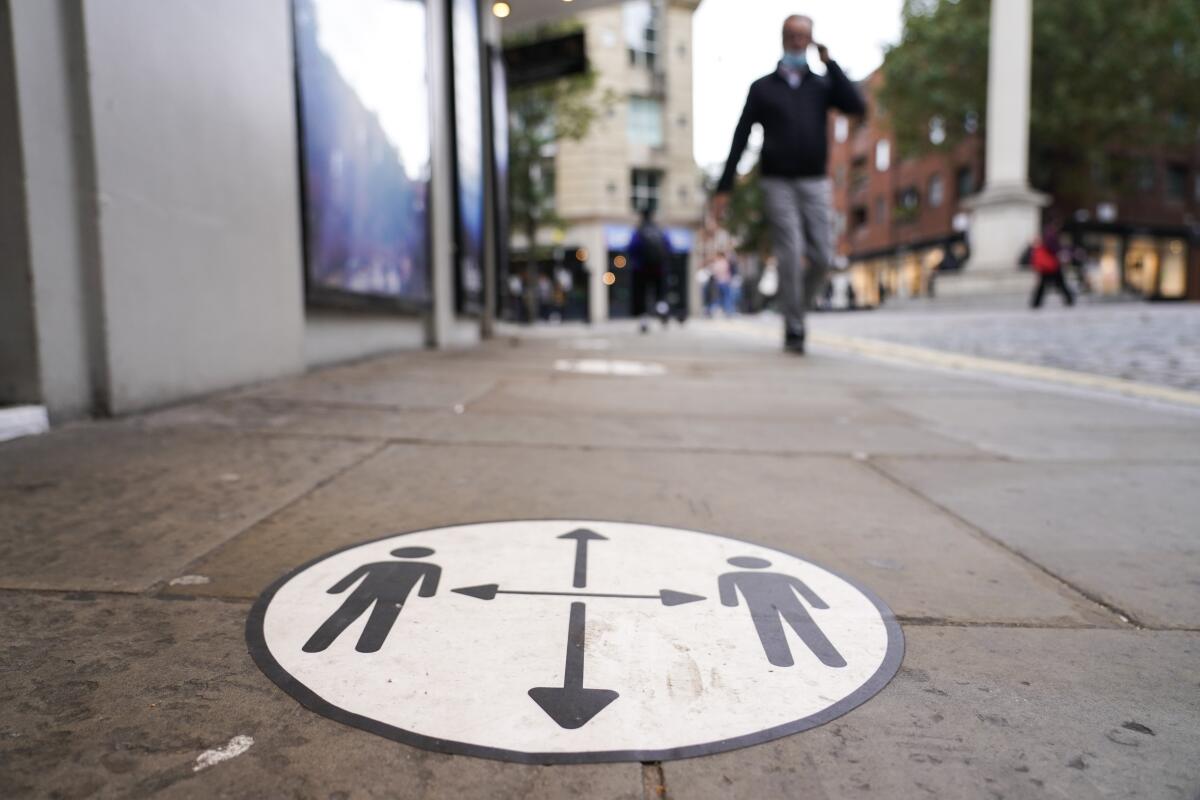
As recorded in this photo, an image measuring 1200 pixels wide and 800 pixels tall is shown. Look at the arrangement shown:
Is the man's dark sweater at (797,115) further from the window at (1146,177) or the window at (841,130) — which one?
the window at (841,130)

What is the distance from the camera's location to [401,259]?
6.75 metres

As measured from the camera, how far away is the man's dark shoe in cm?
727

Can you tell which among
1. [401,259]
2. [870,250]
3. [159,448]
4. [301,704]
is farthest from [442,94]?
[870,250]

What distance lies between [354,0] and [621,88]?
29.1m

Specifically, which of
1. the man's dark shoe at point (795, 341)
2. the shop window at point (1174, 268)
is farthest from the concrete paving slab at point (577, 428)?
the shop window at point (1174, 268)

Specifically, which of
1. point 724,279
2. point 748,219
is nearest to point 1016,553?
point 724,279

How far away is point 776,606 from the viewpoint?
136 centimetres

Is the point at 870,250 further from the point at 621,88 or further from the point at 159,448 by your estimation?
the point at 159,448

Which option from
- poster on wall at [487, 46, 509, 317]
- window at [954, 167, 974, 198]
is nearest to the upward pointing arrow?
poster on wall at [487, 46, 509, 317]

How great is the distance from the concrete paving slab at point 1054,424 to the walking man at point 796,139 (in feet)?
7.83

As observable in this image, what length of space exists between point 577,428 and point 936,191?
140 feet

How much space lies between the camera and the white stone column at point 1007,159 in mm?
22328

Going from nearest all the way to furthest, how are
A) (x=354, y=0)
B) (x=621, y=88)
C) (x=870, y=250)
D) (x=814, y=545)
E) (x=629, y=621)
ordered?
(x=629, y=621), (x=814, y=545), (x=354, y=0), (x=621, y=88), (x=870, y=250)

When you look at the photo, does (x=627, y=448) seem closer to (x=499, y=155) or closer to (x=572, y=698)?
(x=572, y=698)
